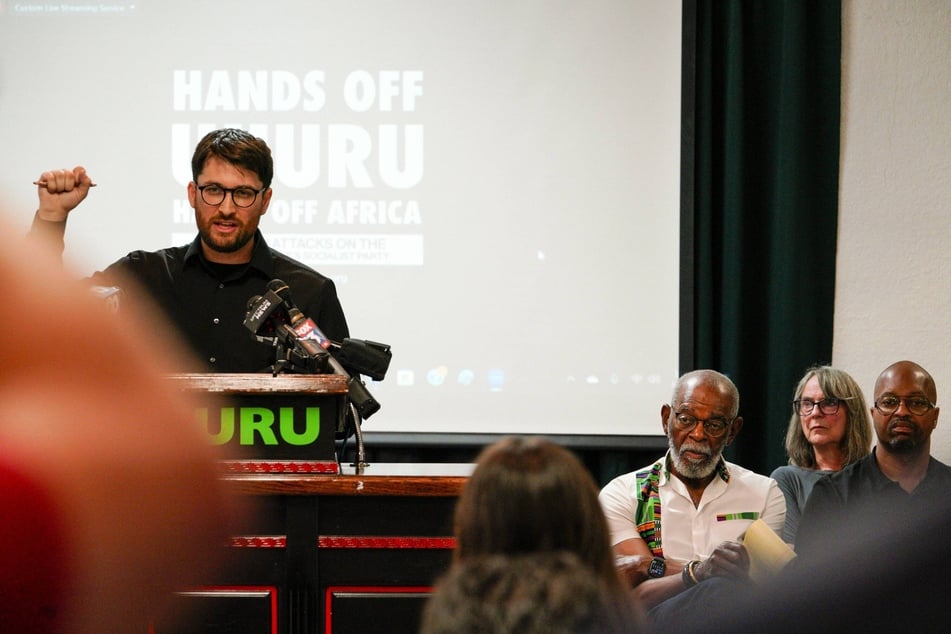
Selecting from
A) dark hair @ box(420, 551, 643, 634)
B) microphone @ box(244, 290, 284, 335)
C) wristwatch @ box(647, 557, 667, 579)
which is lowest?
wristwatch @ box(647, 557, 667, 579)

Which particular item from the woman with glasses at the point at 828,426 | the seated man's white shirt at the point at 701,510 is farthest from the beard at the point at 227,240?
the woman with glasses at the point at 828,426

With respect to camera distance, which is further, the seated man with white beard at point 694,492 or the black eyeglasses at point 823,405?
the black eyeglasses at point 823,405

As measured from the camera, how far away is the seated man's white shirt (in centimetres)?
265

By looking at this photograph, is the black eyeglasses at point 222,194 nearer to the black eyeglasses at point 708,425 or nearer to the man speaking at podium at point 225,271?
the man speaking at podium at point 225,271

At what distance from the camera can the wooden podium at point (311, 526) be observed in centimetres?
190

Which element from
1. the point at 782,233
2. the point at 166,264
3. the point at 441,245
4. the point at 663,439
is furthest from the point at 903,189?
the point at 166,264

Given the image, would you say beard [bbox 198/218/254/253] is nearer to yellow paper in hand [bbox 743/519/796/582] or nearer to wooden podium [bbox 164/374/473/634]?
wooden podium [bbox 164/374/473/634]

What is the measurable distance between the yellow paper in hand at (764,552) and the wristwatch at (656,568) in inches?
20.2

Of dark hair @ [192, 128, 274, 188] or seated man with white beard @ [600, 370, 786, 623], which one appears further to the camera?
seated man with white beard @ [600, 370, 786, 623]

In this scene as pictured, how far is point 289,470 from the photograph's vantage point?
1.95 metres

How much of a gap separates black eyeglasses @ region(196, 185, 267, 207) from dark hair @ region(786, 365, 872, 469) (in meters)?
2.05

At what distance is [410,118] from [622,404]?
142 cm

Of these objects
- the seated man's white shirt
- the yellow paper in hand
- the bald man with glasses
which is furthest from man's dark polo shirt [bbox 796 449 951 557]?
the yellow paper in hand

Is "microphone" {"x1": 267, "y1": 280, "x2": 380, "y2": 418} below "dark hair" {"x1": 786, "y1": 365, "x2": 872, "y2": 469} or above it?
above
